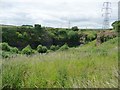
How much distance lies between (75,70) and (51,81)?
59 centimetres

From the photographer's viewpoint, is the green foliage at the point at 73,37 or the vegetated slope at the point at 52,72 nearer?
the vegetated slope at the point at 52,72

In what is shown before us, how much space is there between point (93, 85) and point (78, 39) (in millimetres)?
44421

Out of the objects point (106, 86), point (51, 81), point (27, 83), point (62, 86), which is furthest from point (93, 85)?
point (27, 83)

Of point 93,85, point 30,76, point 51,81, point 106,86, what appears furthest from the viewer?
point 30,76

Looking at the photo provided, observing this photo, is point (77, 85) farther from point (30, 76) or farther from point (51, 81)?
point (30, 76)

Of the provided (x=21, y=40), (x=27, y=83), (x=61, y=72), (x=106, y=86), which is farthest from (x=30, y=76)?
(x=21, y=40)

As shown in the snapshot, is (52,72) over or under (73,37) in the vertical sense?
over

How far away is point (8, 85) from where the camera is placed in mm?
5707

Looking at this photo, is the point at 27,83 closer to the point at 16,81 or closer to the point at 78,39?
the point at 16,81

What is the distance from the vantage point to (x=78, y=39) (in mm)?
48531

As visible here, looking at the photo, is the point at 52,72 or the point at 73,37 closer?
the point at 52,72

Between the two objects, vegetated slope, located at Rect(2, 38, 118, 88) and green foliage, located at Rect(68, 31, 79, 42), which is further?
green foliage, located at Rect(68, 31, 79, 42)

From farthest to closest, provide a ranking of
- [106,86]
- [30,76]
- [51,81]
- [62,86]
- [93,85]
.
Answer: [30,76]
[51,81]
[62,86]
[93,85]
[106,86]

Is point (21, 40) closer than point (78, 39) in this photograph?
Yes
